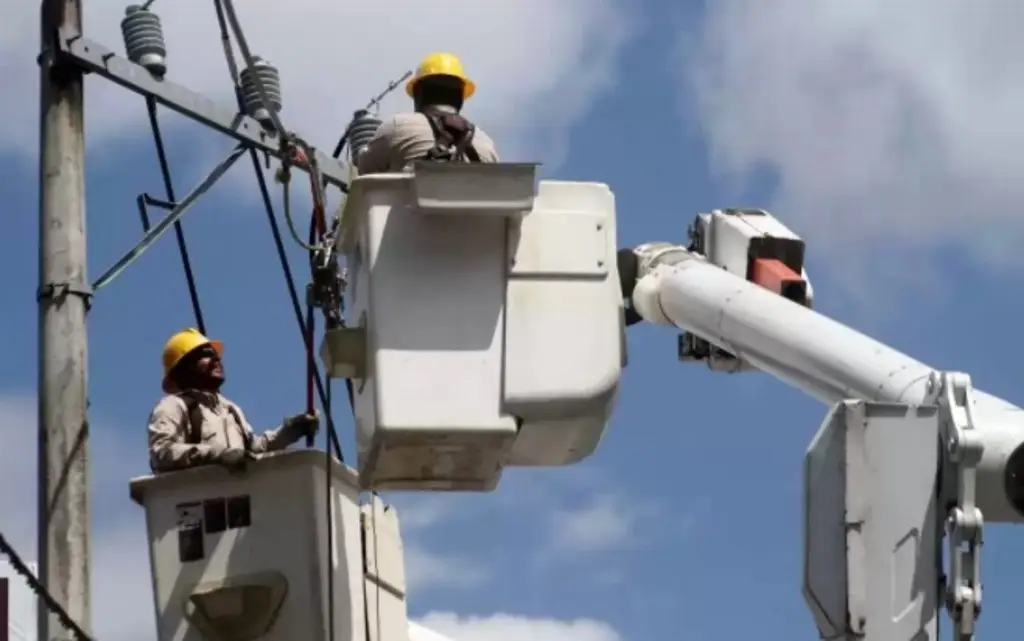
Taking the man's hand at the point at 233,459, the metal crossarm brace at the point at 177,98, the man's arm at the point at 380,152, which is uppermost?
the metal crossarm brace at the point at 177,98

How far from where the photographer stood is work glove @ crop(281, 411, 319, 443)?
29.4 ft

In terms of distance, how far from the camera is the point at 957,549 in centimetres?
603

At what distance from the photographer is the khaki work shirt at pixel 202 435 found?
861 centimetres

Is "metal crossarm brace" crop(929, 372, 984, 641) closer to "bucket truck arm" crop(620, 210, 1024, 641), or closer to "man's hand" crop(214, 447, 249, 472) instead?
"bucket truck arm" crop(620, 210, 1024, 641)

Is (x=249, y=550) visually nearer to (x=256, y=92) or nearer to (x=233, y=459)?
(x=233, y=459)

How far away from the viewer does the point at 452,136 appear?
8.20 metres

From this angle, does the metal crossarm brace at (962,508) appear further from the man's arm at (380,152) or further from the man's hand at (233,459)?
the man's hand at (233,459)

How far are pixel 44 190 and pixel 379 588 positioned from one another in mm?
2821

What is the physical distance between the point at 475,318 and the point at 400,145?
0.91 m

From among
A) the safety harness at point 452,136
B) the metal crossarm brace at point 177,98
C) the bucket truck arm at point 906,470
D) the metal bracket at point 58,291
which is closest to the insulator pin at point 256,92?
the metal crossarm brace at point 177,98

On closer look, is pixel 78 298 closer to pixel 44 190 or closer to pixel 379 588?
pixel 44 190

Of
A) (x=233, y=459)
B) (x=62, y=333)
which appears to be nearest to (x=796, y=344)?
(x=233, y=459)

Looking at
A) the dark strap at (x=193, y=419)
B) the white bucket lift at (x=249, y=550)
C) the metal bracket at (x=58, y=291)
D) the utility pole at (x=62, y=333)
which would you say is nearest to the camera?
the white bucket lift at (x=249, y=550)

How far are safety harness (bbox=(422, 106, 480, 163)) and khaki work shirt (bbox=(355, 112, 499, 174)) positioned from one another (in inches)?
0.8
